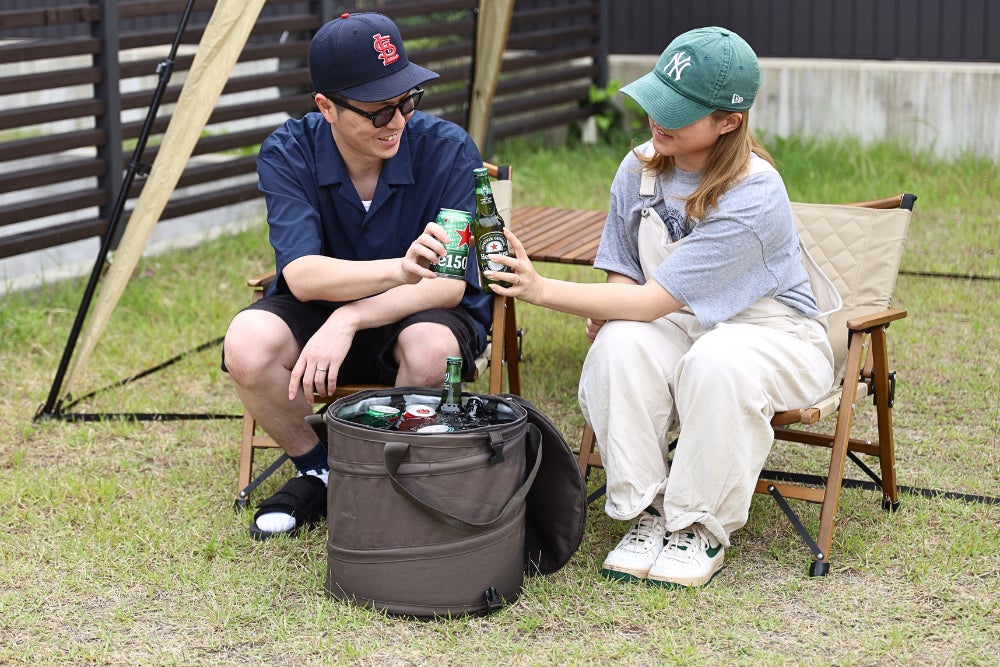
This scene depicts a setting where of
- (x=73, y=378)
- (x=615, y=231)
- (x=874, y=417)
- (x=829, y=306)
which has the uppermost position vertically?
(x=615, y=231)

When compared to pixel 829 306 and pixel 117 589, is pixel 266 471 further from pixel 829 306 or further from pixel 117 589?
pixel 829 306

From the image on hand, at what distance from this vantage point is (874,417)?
4.45 meters

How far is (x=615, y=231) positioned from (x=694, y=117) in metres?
0.48

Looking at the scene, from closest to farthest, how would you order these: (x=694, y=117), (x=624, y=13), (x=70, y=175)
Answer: (x=694, y=117) → (x=70, y=175) → (x=624, y=13)

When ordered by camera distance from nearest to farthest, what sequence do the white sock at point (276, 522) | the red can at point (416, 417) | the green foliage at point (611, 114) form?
the red can at point (416, 417) < the white sock at point (276, 522) < the green foliage at point (611, 114)

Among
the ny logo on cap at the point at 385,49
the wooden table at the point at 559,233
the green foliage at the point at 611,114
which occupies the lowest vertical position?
the green foliage at the point at 611,114

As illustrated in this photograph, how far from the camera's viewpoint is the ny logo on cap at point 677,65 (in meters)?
3.04

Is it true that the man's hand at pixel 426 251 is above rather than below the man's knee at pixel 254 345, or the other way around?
above

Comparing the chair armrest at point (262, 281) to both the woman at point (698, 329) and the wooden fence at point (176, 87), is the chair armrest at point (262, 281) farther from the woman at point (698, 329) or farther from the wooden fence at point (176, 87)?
the woman at point (698, 329)

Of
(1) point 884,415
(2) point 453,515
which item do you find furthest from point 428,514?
(1) point 884,415

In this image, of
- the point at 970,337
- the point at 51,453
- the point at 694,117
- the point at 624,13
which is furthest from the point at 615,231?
the point at 624,13

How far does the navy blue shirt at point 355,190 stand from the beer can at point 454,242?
420 millimetres

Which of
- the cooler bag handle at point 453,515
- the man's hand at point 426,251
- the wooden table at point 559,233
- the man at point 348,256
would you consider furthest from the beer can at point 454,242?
the wooden table at point 559,233

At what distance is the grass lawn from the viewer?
284 cm
